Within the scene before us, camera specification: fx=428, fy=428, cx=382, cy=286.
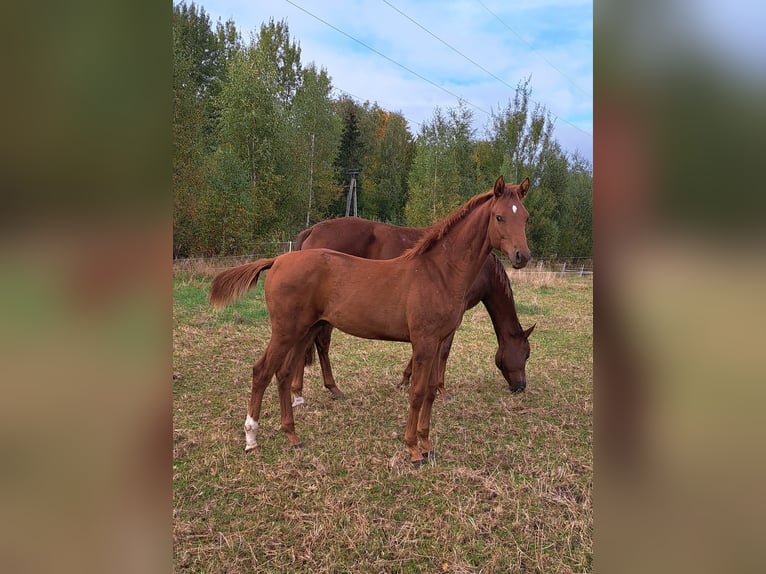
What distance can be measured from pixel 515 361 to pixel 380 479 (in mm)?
2498

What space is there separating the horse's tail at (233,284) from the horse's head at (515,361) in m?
3.00

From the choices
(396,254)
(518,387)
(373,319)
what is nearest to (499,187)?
(373,319)

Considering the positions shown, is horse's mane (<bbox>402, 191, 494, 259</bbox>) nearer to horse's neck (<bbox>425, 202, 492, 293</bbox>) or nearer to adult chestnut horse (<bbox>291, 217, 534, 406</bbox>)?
horse's neck (<bbox>425, 202, 492, 293</bbox>)

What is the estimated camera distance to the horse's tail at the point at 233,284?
3727 mm

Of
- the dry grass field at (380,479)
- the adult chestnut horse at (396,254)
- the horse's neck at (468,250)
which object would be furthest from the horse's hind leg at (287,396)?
the horse's neck at (468,250)

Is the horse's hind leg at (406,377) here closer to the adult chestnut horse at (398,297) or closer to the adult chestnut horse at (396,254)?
the adult chestnut horse at (396,254)

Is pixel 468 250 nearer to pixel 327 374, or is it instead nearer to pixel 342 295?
pixel 342 295

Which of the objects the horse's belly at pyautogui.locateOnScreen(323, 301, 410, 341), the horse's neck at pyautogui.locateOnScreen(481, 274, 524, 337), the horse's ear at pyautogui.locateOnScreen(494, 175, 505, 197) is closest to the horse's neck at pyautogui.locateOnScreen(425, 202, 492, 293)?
the horse's ear at pyautogui.locateOnScreen(494, 175, 505, 197)

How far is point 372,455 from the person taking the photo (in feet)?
11.5

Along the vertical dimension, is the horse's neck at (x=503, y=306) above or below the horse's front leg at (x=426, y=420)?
above

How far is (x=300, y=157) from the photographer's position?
18219 millimetres

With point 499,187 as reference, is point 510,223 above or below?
below
